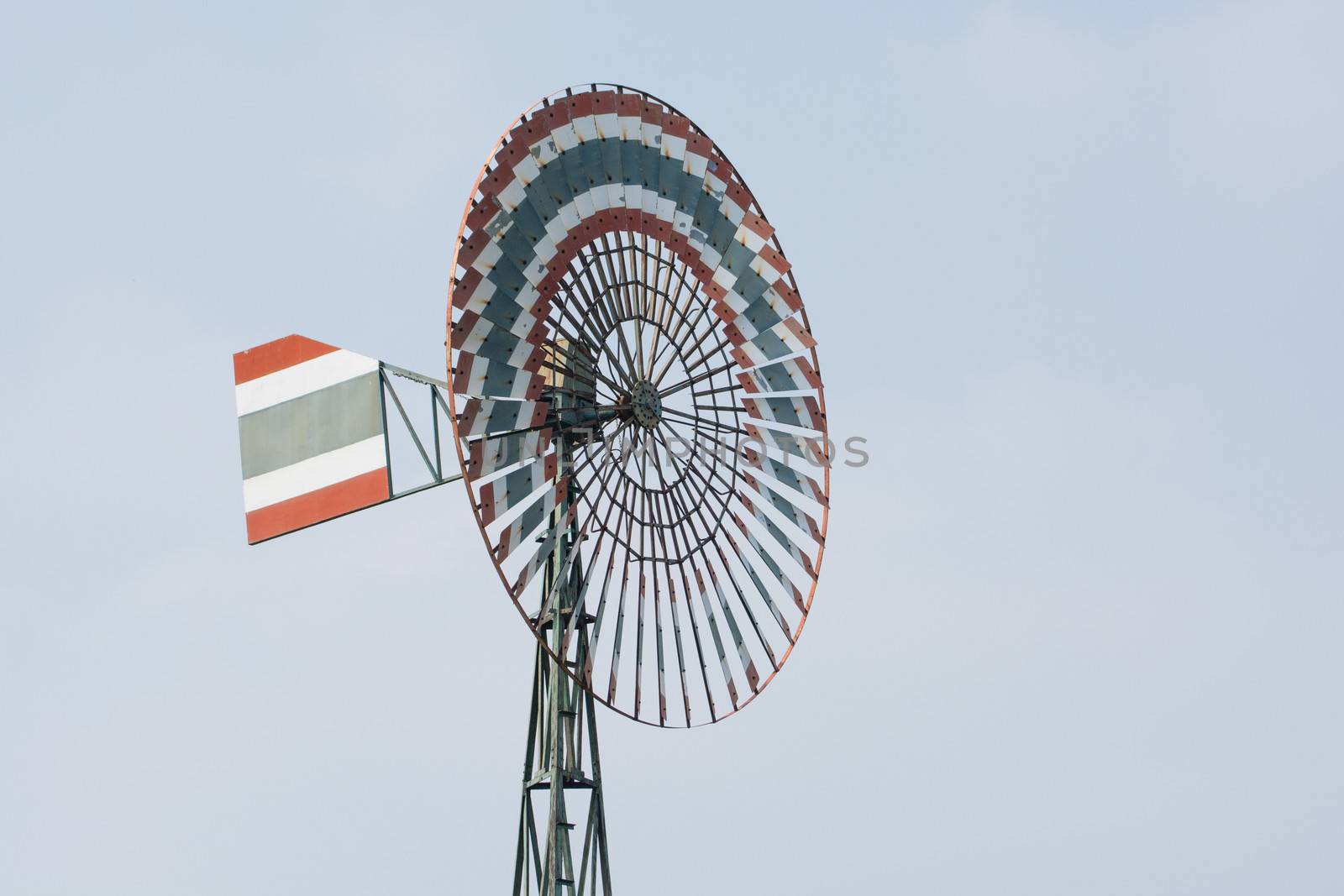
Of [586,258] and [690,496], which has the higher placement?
[586,258]

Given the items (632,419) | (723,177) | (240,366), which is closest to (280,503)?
(240,366)

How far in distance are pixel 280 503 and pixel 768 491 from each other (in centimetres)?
496

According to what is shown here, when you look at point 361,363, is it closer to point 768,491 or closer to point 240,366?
point 240,366

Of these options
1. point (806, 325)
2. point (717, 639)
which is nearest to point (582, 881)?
point (717, 639)

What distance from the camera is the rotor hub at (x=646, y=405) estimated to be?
81.7 ft

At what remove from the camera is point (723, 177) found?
25.9 m

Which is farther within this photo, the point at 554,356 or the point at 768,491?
the point at 768,491

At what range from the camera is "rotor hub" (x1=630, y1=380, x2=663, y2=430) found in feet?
81.7

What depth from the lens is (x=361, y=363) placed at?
933 inches

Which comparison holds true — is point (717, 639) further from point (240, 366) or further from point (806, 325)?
point (240, 366)

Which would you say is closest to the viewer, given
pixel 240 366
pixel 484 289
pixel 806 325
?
pixel 484 289

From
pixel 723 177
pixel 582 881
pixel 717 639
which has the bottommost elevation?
pixel 582 881

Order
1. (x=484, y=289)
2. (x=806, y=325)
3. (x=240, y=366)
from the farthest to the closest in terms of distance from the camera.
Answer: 1. (x=806, y=325)
2. (x=240, y=366)
3. (x=484, y=289)

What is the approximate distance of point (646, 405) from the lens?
25.0 m
